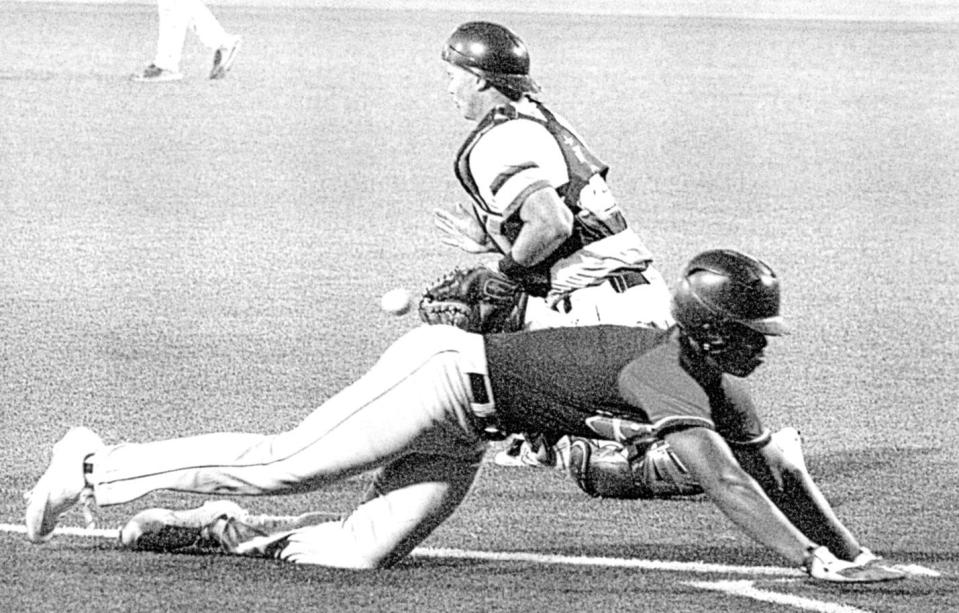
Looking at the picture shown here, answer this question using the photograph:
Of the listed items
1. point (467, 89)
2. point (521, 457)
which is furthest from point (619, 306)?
point (467, 89)

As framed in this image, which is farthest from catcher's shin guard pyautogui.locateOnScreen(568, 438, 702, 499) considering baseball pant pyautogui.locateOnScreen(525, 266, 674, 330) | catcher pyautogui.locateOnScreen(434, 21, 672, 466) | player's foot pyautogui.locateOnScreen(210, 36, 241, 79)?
player's foot pyautogui.locateOnScreen(210, 36, 241, 79)

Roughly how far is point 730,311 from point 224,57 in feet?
52.0

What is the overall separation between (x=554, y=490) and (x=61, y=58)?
56.9ft

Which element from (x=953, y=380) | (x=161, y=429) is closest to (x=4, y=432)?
(x=161, y=429)

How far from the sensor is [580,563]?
664 centimetres

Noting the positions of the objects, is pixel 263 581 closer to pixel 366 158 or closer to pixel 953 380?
pixel 953 380

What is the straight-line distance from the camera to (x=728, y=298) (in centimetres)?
617

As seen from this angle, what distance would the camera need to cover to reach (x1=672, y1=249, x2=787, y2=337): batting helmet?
6164 mm

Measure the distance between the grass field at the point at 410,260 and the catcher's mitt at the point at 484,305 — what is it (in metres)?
0.62

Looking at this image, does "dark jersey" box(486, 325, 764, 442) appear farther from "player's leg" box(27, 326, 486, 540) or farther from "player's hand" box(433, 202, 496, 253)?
"player's hand" box(433, 202, 496, 253)

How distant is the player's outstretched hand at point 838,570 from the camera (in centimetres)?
594

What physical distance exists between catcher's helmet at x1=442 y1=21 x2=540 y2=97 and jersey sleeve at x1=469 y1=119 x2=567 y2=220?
175 mm

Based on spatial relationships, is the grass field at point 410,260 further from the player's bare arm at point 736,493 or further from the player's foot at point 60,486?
the player's bare arm at point 736,493

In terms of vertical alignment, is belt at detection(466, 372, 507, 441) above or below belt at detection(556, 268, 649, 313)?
below
